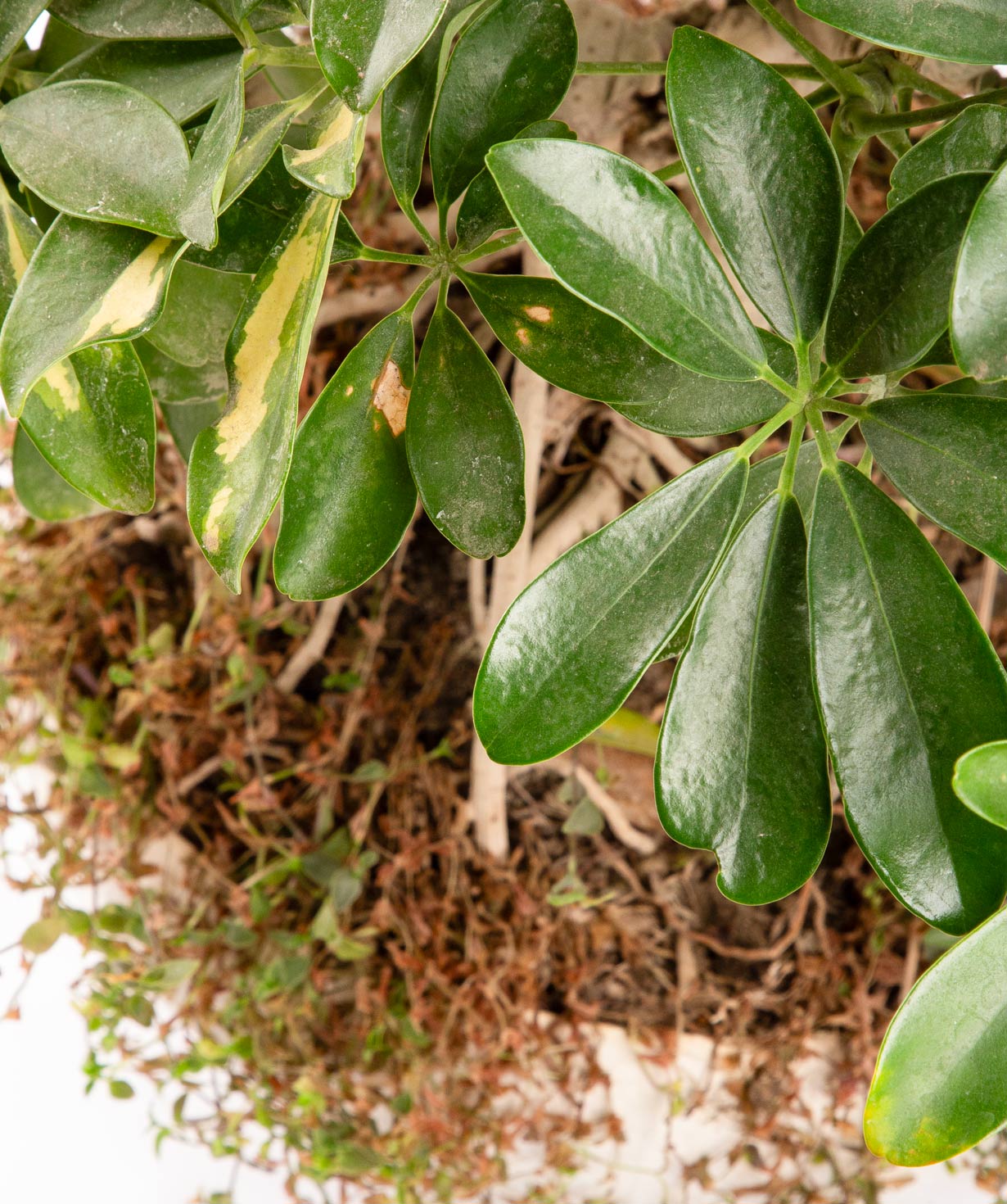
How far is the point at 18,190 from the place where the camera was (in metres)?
0.55

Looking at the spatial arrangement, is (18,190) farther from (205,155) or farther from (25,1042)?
(25,1042)

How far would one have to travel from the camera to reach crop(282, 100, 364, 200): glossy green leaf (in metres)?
0.35

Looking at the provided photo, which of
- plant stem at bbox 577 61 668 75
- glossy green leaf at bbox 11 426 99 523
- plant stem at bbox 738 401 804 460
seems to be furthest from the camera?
glossy green leaf at bbox 11 426 99 523

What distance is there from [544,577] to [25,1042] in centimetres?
146

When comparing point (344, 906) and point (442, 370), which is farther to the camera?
point (344, 906)

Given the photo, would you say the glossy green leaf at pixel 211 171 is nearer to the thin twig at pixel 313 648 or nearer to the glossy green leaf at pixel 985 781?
the glossy green leaf at pixel 985 781

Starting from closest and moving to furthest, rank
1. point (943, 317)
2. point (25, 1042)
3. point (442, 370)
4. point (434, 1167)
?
point (943, 317) → point (442, 370) → point (434, 1167) → point (25, 1042)

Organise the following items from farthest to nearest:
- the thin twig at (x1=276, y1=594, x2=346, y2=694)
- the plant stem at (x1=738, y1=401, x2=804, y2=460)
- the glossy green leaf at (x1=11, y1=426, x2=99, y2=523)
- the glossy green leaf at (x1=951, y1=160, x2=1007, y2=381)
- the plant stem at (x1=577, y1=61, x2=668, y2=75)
Answer: the thin twig at (x1=276, y1=594, x2=346, y2=694) < the glossy green leaf at (x1=11, y1=426, x2=99, y2=523) < the plant stem at (x1=577, y1=61, x2=668, y2=75) < the plant stem at (x1=738, y1=401, x2=804, y2=460) < the glossy green leaf at (x1=951, y1=160, x2=1007, y2=381)

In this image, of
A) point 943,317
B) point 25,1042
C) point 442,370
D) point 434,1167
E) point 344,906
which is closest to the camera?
point 943,317

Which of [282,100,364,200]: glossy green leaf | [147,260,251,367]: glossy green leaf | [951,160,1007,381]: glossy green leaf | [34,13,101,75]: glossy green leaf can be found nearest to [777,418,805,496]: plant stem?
[951,160,1007,381]: glossy green leaf

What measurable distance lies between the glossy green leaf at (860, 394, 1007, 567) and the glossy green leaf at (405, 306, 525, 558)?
0.54ft

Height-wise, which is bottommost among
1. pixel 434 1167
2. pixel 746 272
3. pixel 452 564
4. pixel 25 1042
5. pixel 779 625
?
pixel 25 1042

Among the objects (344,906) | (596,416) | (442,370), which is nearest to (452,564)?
(596,416)

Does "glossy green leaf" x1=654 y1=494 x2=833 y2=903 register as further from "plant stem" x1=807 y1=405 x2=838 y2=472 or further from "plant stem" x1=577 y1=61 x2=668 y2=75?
"plant stem" x1=577 y1=61 x2=668 y2=75
